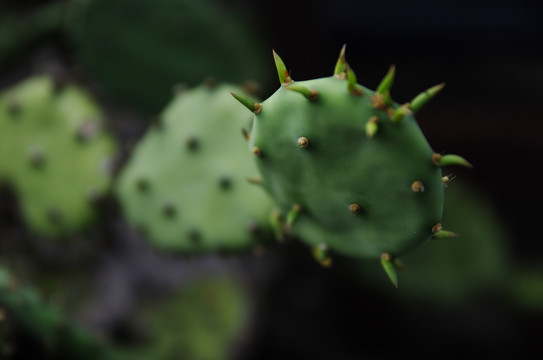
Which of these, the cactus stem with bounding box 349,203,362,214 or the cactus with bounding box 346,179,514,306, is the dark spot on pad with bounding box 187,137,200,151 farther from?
the cactus with bounding box 346,179,514,306

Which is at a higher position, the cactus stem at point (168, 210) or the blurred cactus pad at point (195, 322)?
the cactus stem at point (168, 210)

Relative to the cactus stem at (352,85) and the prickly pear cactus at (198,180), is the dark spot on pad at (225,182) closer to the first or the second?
the prickly pear cactus at (198,180)

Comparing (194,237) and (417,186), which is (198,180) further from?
(417,186)

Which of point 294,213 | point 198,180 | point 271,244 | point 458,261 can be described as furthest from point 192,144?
point 458,261

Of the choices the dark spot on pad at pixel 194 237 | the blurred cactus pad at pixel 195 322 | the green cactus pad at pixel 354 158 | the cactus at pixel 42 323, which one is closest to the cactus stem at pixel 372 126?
the green cactus pad at pixel 354 158

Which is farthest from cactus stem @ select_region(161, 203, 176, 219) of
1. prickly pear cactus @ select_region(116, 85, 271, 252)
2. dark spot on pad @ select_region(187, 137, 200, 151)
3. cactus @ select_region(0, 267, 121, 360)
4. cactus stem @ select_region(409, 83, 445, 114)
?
cactus stem @ select_region(409, 83, 445, 114)

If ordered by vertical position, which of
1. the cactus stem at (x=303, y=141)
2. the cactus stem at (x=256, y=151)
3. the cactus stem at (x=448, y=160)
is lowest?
the cactus stem at (x=448, y=160)
